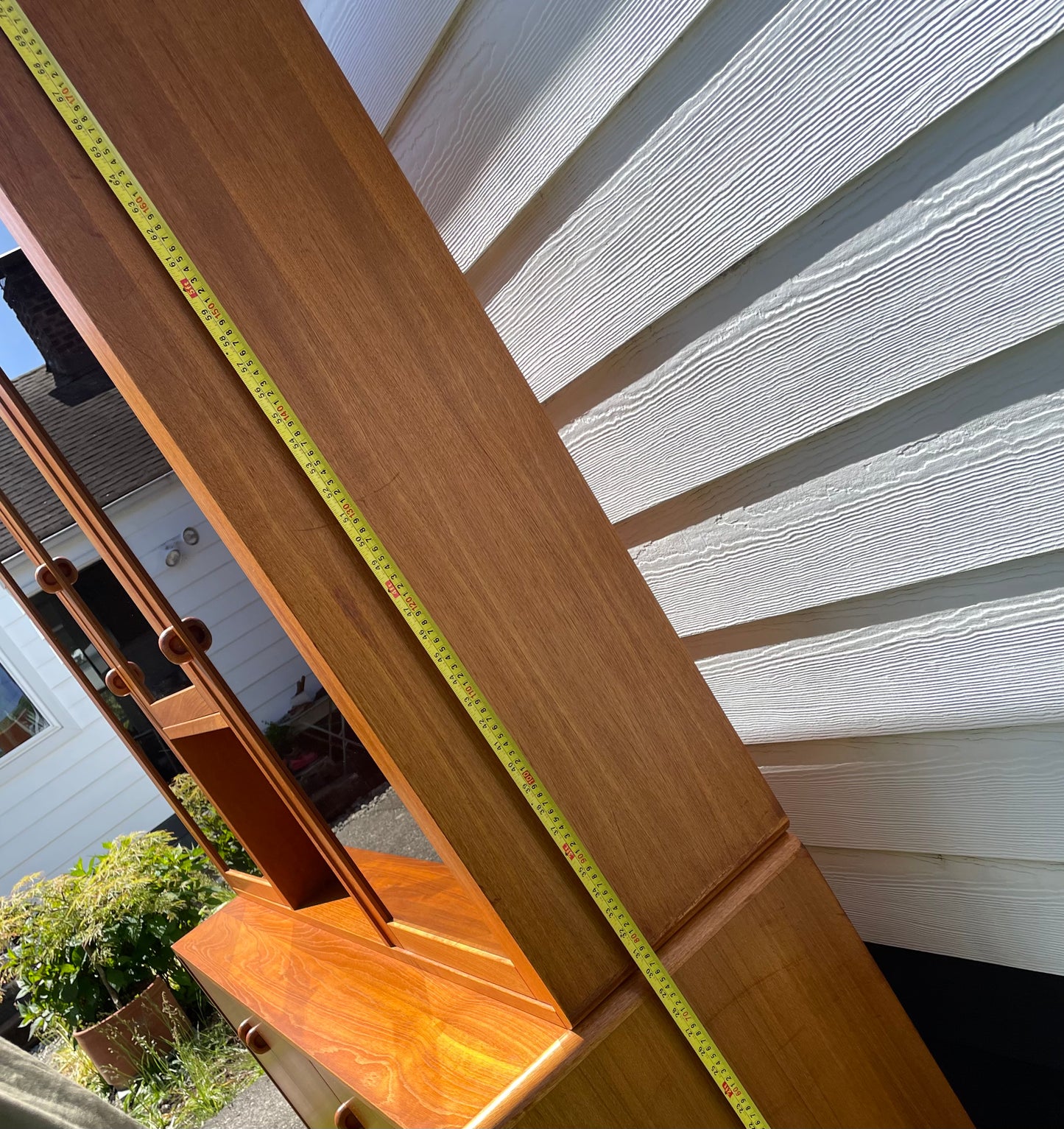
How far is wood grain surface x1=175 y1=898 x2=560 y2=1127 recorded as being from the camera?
40.7 inches

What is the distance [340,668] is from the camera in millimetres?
944

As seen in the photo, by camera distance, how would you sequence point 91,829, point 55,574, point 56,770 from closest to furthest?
point 55,574
point 56,770
point 91,829

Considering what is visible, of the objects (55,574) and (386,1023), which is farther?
(55,574)

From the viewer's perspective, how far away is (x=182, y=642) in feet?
4.74

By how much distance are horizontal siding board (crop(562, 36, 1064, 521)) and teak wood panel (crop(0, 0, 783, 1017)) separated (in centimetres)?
29

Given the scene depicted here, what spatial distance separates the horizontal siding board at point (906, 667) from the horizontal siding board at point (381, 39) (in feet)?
3.59

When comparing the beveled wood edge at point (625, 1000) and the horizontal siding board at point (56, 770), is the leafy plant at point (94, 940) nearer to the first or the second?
the horizontal siding board at point (56, 770)

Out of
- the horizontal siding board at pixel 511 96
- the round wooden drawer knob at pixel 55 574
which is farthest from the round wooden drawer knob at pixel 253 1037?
the horizontal siding board at pixel 511 96

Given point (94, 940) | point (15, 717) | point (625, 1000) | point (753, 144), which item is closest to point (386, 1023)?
point (625, 1000)

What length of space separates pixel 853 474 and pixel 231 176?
838mm

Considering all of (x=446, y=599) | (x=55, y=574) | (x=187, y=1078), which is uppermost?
(x=55, y=574)

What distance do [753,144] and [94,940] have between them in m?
3.88

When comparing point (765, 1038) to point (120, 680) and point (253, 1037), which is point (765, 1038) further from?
point (120, 680)

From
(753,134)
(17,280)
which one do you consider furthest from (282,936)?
(753,134)
